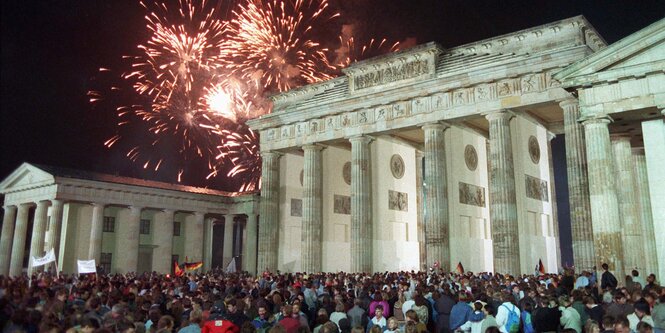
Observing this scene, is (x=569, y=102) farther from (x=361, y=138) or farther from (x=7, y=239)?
(x=7, y=239)

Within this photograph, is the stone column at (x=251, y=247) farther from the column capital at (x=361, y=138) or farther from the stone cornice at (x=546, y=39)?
the stone cornice at (x=546, y=39)

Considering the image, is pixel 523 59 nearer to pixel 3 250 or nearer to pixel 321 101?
pixel 321 101

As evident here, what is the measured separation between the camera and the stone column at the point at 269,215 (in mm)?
36438

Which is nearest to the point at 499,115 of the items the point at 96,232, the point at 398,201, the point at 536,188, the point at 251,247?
the point at 536,188

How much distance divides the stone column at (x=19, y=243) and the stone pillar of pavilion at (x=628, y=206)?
135 feet

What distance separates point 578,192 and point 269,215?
69.5 feet

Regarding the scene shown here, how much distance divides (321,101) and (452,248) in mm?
13549

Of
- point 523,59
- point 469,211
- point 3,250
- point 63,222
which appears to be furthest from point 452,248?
point 3,250

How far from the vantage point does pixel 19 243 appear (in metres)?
39.9

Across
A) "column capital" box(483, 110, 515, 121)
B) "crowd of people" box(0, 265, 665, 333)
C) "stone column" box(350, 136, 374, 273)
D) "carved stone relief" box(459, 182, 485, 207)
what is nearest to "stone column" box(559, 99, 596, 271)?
"column capital" box(483, 110, 515, 121)

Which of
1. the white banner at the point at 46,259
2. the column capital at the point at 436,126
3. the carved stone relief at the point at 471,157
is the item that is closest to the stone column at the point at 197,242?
the white banner at the point at 46,259

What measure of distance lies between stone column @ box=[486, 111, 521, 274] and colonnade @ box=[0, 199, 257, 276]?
24.5 meters

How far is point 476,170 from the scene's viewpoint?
110 ft

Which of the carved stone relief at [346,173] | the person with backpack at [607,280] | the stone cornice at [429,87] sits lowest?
the person with backpack at [607,280]
